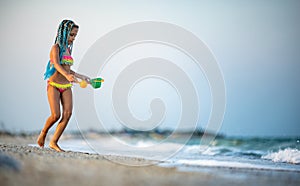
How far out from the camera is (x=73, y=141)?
27.4 ft

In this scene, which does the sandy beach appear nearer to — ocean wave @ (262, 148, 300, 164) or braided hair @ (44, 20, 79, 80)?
braided hair @ (44, 20, 79, 80)

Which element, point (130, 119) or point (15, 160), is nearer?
point (15, 160)

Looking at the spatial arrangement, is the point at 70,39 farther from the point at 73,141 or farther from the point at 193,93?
the point at 73,141

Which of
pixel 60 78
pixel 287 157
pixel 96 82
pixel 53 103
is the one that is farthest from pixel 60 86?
pixel 287 157

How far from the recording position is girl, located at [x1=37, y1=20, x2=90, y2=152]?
413cm

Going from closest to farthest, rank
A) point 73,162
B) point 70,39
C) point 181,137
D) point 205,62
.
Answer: point 73,162
point 70,39
point 205,62
point 181,137

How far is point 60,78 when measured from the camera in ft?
13.8

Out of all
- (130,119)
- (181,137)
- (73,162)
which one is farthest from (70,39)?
(181,137)

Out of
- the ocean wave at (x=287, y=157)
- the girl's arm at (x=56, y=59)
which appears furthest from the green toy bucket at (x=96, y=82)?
the ocean wave at (x=287, y=157)

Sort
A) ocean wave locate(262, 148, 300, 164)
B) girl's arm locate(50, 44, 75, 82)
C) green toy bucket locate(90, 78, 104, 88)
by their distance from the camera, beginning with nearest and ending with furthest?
1. girl's arm locate(50, 44, 75, 82)
2. green toy bucket locate(90, 78, 104, 88)
3. ocean wave locate(262, 148, 300, 164)

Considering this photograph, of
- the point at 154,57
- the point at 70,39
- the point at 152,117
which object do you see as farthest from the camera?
the point at 154,57

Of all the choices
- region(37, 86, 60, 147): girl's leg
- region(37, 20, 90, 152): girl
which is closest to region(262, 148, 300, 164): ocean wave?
region(37, 20, 90, 152): girl

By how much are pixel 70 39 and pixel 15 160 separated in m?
1.85

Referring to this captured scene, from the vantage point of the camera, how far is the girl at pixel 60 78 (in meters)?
4.13
